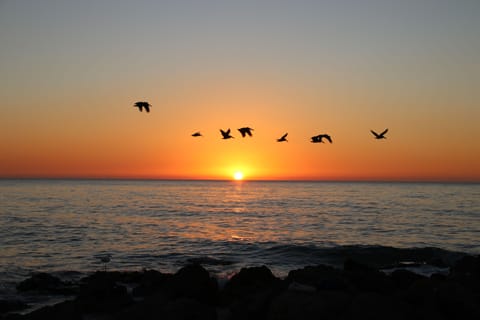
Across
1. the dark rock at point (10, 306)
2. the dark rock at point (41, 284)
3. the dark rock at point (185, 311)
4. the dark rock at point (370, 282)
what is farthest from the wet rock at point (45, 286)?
the dark rock at point (370, 282)

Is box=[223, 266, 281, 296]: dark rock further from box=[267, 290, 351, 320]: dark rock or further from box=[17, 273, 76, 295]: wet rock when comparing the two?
box=[17, 273, 76, 295]: wet rock

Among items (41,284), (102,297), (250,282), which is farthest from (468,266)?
(41,284)

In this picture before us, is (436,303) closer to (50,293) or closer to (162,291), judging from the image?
(162,291)

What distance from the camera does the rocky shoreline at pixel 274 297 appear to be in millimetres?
9797

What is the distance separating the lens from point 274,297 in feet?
35.8

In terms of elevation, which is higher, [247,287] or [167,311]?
[167,311]

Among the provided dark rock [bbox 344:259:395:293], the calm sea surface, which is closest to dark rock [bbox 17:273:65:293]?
the calm sea surface

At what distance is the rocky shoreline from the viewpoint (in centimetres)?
980

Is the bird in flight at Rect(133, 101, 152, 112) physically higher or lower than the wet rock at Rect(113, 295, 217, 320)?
higher

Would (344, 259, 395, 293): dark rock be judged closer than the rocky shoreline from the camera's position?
No

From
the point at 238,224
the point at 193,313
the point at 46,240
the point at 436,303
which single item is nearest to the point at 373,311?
the point at 436,303

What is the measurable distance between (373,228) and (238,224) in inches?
464

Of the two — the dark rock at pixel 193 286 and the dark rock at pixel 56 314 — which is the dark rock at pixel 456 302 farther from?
the dark rock at pixel 56 314

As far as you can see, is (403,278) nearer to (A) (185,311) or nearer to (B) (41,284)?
(A) (185,311)
